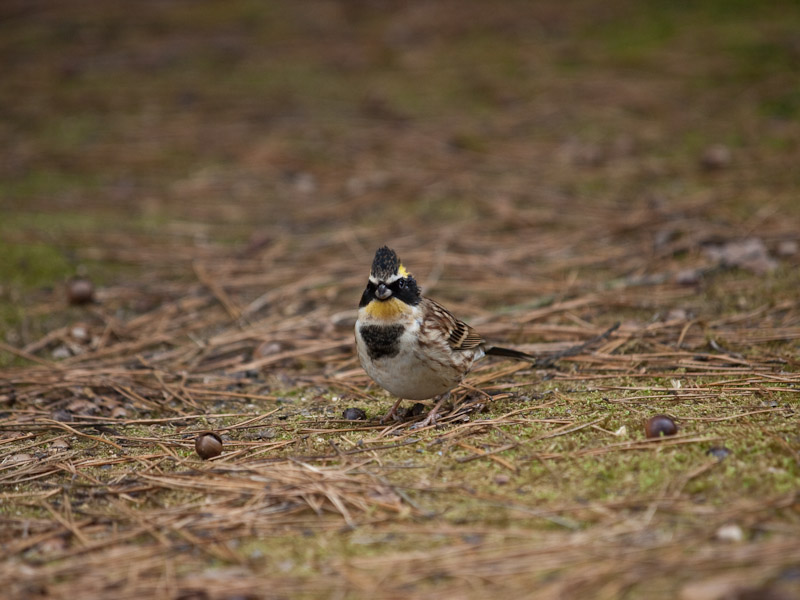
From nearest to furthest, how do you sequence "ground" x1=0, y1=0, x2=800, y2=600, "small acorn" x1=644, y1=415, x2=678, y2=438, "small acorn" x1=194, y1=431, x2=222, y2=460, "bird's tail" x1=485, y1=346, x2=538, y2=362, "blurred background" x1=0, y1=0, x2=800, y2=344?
"ground" x1=0, y1=0, x2=800, y2=600 → "small acorn" x1=644, y1=415, x2=678, y2=438 → "small acorn" x1=194, y1=431, x2=222, y2=460 → "bird's tail" x1=485, y1=346, x2=538, y2=362 → "blurred background" x1=0, y1=0, x2=800, y2=344

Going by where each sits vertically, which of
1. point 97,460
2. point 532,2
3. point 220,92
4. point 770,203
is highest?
point 532,2

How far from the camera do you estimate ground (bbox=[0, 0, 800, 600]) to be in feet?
10.4

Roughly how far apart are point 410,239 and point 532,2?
9.76 m

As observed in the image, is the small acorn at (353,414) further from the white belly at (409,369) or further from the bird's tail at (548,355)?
the bird's tail at (548,355)

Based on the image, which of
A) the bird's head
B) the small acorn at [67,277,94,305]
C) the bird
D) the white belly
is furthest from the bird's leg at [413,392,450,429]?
the small acorn at [67,277,94,305]

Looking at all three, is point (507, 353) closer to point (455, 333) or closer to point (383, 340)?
point (455, 333)

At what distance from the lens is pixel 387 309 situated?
15.3 feet

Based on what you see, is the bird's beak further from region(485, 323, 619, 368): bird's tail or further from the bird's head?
region(485, 323, 619, 368): bird's tail

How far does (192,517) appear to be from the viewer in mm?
3484

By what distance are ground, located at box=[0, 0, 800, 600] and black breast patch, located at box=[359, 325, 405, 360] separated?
0.43 metres

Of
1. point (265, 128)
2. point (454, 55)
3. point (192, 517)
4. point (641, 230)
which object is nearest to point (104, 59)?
point (265, 128)

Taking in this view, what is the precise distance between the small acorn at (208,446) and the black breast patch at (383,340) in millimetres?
994

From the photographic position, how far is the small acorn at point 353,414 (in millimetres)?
4766

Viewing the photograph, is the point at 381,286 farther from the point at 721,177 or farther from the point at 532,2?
the point at 532,2
